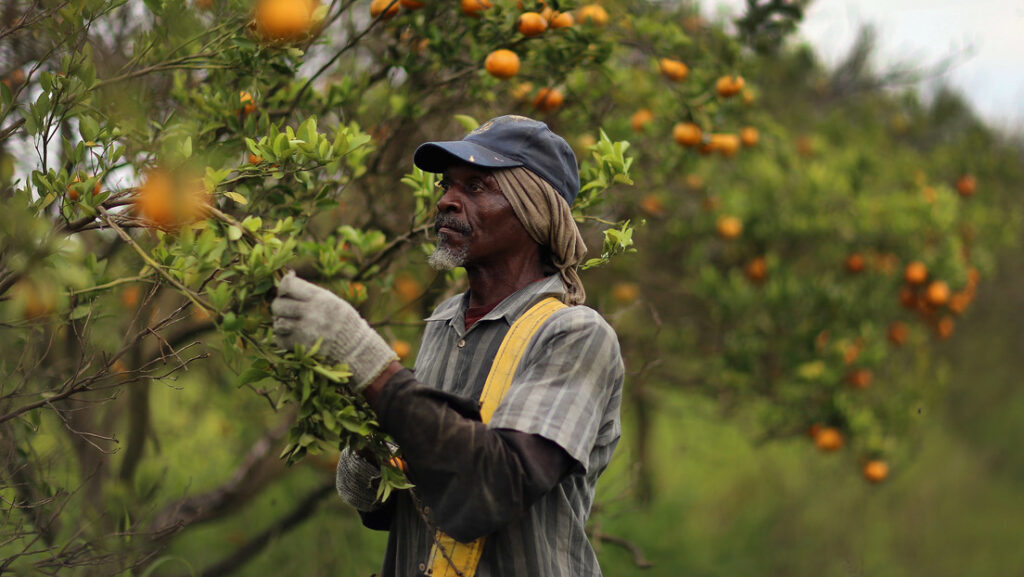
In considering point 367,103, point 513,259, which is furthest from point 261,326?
point 367,103

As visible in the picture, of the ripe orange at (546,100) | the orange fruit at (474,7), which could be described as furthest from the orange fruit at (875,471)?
the orange fruit at (474,7)

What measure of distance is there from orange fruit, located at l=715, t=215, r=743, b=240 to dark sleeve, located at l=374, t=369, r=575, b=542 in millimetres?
4015

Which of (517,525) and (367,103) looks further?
(367,103)

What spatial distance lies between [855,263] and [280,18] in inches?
168

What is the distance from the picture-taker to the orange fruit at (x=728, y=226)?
18.2 ft

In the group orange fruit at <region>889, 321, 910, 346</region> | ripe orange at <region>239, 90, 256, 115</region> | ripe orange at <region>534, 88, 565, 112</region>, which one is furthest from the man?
orange fruit at <region>889, 321, 910, 346</region>

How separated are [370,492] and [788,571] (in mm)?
5121

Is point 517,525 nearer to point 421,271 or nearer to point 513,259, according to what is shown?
point 513,259

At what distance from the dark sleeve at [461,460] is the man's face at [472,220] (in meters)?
0.40

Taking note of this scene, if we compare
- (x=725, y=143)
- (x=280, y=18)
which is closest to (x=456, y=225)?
(x=280, y=18)

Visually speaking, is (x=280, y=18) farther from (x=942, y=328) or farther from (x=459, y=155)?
(x=942, y=328)

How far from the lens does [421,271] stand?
434 cm

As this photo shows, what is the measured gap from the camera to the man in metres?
1.69

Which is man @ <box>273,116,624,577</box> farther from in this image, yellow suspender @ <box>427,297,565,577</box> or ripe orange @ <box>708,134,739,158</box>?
ripe orange @ <box>708,134,739,158</box>
